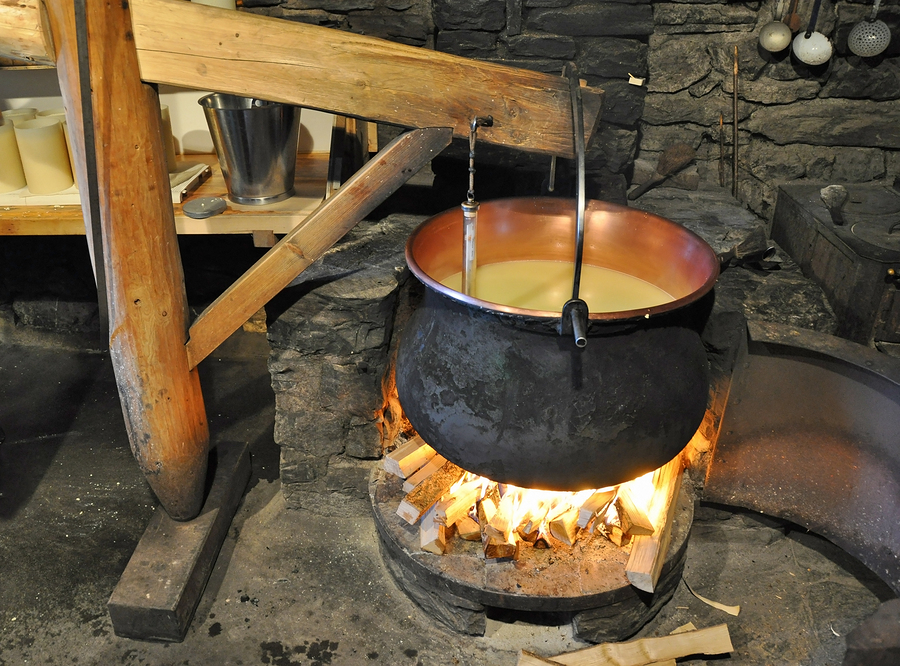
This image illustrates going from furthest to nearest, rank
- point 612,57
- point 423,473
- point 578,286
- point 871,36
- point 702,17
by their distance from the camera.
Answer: point 702,17, point 871,36, point 612,57, point 423,473, point 578,286

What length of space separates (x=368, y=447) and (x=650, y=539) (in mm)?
911

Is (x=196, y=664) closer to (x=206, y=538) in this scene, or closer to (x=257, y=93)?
(x=206, y=538)

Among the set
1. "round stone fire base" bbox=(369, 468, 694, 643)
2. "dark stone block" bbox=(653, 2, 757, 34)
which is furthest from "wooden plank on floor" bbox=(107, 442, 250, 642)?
"dark stone block" bbox=(653, 2, 757, 34)

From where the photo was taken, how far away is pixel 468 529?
78.9 inches

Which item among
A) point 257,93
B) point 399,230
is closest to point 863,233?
point 399,230

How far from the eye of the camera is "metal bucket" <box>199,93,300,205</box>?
2291mm

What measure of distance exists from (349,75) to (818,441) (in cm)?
165

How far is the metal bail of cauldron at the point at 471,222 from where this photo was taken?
1646 millimetres

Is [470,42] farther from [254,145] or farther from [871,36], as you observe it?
[871,36]

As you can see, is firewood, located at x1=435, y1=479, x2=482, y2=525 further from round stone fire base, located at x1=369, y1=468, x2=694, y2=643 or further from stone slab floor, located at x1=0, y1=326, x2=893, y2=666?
stone slab floor, located at x1=0, y1=326, x2=893, y2=666

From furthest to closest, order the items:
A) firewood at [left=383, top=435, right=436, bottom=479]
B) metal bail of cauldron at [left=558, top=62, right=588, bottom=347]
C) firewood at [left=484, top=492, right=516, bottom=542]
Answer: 1. firewood at [left=383, top=435, right=436, bottom=479]
2. firewood at [left=484, top=492, right=516, bottom=542]
3. metal bail of cauldron at [left=558, top=62, right=588, bottom=347]

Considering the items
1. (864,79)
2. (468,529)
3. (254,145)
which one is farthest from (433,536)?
(864,79)

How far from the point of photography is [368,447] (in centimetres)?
234

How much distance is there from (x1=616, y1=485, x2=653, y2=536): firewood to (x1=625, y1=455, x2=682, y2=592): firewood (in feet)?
0.09
